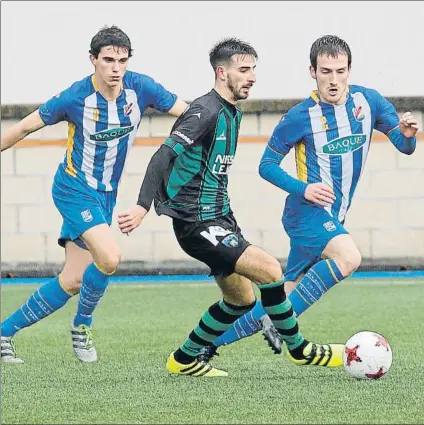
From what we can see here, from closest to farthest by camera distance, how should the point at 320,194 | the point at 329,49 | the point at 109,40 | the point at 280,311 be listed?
the point at 280,311 → the point at 320,194 → the point at 329,49 → the point at 109,40

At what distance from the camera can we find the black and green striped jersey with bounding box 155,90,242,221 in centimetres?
615

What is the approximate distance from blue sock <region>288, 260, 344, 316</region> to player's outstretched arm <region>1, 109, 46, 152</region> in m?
1.67

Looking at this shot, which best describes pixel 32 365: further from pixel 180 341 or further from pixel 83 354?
pixel 180 341

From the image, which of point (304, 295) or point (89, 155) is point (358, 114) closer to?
point (304, 295)

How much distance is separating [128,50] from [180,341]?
1.89 meters

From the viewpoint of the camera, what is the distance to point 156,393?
5.70 metres

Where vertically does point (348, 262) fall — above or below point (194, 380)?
above

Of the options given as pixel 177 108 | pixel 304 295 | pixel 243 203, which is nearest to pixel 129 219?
pixel 304 295

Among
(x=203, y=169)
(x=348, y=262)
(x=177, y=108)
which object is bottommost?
(x=348, y=262)

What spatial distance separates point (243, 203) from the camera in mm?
13852

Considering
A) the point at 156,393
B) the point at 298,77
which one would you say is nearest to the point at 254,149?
the point at 298,77

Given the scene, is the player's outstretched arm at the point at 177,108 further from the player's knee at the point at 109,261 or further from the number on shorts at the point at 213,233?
the number on shorts at the point at 213,233

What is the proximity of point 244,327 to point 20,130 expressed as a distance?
1628 mm

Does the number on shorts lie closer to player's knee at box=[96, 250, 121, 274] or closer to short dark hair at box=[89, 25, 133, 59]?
player's knee at box=[96, 250, 121, 274]
